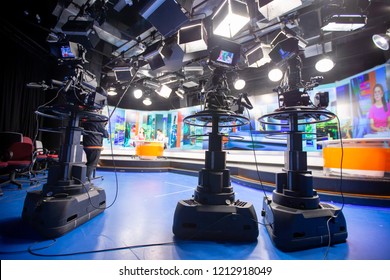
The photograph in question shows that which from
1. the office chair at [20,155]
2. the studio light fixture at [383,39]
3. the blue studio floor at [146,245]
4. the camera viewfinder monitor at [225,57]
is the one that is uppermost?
the studio light fixture at [383,39]

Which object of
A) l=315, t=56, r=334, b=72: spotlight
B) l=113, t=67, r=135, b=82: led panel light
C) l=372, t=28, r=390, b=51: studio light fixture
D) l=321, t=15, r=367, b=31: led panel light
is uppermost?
l=113, t=67, r=135, b=82: led panel light

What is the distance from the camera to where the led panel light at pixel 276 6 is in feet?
8.50

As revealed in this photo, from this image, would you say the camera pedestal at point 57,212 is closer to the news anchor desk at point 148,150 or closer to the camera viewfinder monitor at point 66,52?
the camera viewfinder monitor at point 66,52

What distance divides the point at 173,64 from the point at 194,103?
3463mm

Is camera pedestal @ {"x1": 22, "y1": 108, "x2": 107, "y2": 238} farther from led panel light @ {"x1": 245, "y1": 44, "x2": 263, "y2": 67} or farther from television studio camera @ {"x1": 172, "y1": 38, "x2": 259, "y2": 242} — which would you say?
led panel light @ {"x1": 245, "y1": 44, "x2": 263, "y2": 67}

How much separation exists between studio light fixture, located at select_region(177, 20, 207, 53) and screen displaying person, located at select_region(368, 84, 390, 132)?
4059 millimetres

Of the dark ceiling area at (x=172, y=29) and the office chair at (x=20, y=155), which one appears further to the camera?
the dark ceiling area at (x=172, y=29)

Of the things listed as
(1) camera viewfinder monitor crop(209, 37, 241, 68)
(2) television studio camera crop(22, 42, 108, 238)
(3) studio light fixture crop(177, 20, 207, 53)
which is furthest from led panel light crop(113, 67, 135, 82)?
(1) camera viewfinder monitor crop(209, 37, 241, 68)

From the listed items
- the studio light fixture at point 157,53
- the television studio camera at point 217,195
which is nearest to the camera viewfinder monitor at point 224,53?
the television studio camera at point 217,195

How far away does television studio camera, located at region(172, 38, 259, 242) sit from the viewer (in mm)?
1231

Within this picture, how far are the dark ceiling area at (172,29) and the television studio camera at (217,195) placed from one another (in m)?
1.26

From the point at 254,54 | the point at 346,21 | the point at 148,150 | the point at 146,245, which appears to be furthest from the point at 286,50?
the point at 148,150

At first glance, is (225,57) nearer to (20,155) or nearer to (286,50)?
(286,50)

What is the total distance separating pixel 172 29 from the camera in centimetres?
336
